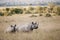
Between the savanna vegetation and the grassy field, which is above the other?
the savanna vegetation

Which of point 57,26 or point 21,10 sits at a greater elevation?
point 21,10

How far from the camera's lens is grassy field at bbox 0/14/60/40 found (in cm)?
162

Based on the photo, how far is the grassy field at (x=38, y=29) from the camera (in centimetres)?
162

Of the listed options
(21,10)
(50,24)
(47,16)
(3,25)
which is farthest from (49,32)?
(3,25)

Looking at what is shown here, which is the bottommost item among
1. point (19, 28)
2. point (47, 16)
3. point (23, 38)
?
point (23, 38)

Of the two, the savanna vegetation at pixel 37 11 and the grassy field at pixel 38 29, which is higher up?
the savanna vegetation at pixel 37 11

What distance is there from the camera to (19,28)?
1662 millimetres

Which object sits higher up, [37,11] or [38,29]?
[37,11]

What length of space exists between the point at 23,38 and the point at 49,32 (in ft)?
1.12

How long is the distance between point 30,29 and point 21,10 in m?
0.28

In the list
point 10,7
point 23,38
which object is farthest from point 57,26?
point 10,7

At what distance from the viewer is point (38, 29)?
1.65m

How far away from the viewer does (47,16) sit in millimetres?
1697

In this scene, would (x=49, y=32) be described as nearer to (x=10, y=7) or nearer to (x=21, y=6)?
(x=21, y=6)
